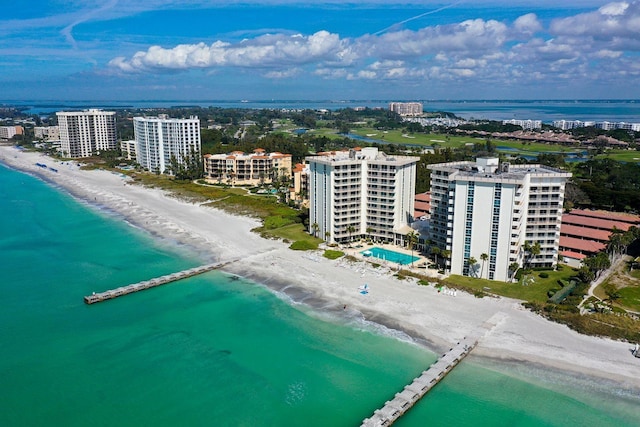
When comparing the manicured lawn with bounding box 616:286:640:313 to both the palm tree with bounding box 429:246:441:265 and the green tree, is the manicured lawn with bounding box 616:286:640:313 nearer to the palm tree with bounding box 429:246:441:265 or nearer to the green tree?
the palm tree with bounding box 429:246:441:265

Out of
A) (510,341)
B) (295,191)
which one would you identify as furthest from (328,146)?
(510,341)

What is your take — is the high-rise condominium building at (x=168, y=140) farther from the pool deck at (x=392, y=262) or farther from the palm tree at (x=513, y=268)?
the palm tree at (x=513, y=268)

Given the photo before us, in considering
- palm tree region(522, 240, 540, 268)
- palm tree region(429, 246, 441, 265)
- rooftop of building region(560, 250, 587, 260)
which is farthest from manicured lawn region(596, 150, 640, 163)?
palm tree region(429, 246, 441, 265)

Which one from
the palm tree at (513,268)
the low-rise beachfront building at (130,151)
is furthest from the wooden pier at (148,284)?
the low-rise beachfront building at (130,151)

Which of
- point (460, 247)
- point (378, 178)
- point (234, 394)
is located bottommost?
point (234, 394)

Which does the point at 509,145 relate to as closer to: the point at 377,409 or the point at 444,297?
the point at 444,297

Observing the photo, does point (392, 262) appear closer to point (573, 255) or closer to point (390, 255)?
point (390, 255)
